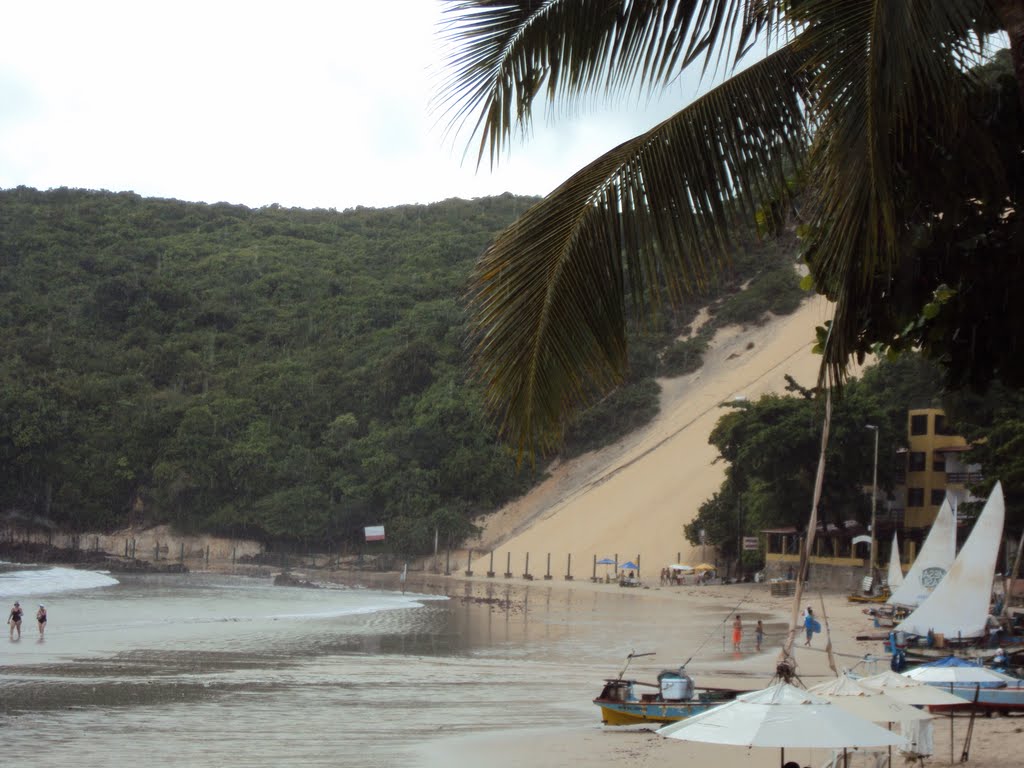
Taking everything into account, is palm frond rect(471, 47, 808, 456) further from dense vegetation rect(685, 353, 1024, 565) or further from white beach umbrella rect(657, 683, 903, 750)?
dense vegetation rect(685, 353, 1024, 565)

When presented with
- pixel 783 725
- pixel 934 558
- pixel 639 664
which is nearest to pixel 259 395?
pixel 639 664

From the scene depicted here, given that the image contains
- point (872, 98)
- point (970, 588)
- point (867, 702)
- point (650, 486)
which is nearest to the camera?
point (872, 98)

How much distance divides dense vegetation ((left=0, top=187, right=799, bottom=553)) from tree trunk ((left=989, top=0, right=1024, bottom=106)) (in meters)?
48.4

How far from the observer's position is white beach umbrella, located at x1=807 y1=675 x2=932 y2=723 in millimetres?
9328

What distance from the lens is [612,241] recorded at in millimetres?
4672

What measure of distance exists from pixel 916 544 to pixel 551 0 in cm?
4329

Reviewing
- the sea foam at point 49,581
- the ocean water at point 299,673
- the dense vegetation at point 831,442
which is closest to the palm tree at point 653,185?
the ocean water at point 299,673

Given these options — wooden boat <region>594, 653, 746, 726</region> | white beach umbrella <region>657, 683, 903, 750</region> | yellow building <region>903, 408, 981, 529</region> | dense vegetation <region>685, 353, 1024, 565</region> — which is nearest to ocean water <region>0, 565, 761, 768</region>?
wooden boat <region>594, 653, 746, 726</region>

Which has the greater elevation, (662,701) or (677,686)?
(677,686)

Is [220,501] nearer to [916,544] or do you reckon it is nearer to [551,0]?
[916,544]

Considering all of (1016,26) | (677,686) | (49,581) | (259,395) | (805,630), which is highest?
(259,395)

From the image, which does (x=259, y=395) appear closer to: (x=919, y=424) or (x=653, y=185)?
(x=919, y=424)

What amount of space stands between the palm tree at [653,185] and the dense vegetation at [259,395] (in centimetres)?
4740

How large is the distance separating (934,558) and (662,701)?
43.8 feet
